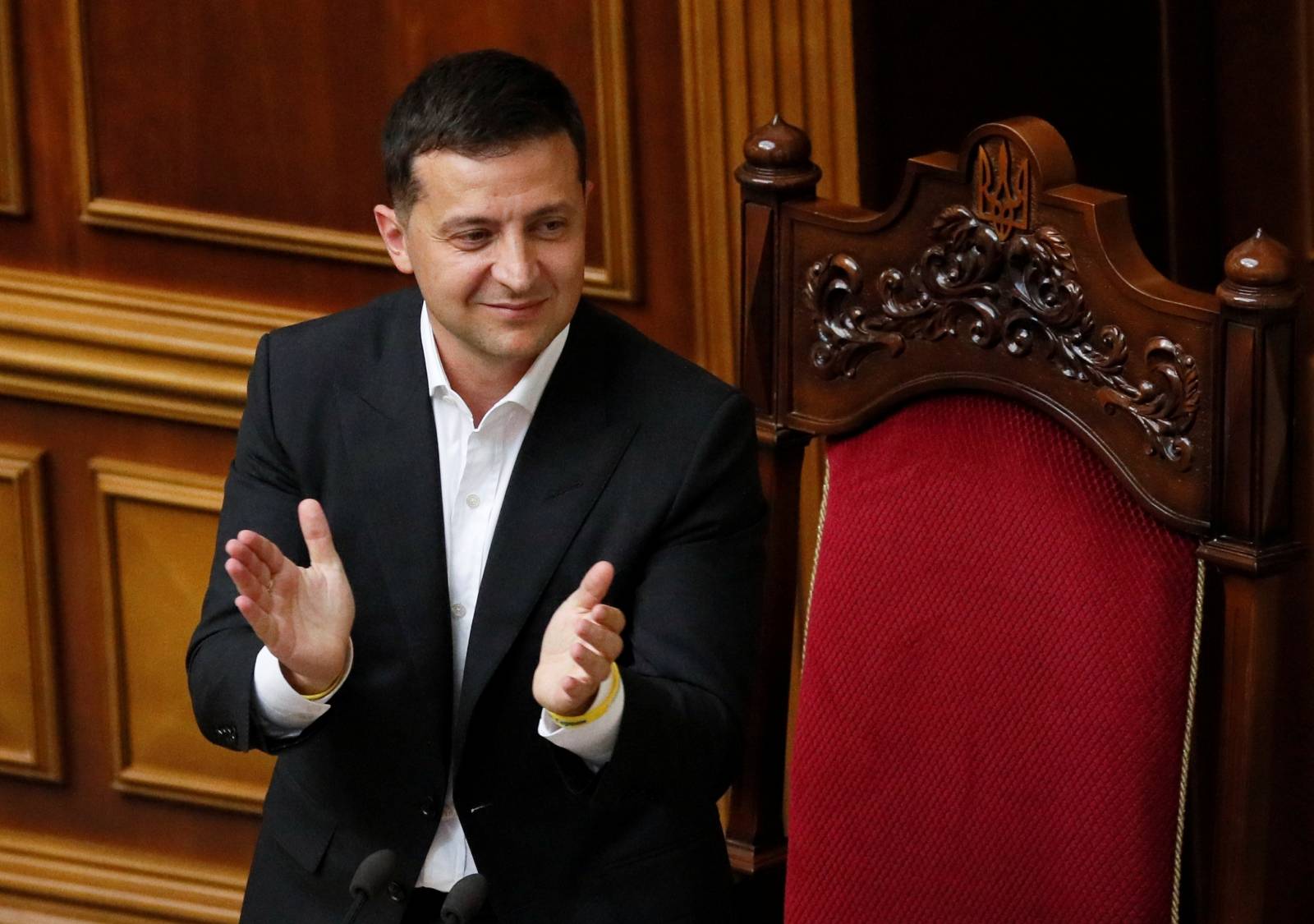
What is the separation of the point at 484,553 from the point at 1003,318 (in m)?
0.52

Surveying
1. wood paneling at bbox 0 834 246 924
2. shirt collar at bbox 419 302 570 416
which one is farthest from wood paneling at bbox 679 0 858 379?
wood paneling at bbox 0 834 246 924

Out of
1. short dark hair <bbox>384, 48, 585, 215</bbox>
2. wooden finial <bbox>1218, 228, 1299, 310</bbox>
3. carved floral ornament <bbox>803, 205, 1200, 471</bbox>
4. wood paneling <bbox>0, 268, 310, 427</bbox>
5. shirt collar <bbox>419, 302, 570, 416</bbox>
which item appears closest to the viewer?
wooden finial <bbox>1218, 228, 1299, 310</bbox>

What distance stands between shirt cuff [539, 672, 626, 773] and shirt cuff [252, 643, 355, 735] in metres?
0.22

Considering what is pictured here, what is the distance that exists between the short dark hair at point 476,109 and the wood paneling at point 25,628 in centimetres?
Answer: 149

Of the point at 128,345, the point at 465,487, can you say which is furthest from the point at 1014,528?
the point at 128,345

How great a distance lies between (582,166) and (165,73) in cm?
126

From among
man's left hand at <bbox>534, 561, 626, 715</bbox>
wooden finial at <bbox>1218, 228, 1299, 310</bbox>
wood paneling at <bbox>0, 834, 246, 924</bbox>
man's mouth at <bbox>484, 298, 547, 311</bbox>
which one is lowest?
wood paneling at <bbox>0, 834, 246, 924</bbox>

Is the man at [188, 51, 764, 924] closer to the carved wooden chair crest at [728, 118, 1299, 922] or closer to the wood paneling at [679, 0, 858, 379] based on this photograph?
the carved wooden chair crest at [728, 118, 1299, 922]

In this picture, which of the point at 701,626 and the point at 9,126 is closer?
the point at 701,626

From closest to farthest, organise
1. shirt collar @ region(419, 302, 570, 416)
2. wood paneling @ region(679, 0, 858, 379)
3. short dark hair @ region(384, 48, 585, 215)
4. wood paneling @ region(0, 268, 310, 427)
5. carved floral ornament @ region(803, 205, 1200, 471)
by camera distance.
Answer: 1. carved floral ornament @ region(803, 205, 1200, 471)
2. short dark hair @ region(384, 48, 585, 215)
3. shirt collar @ region(419, 302, 570, 416)
4. wood paneling @ region(679, 0, 858, 379)
5. wood paneling @ region(0, 268, 310, 427)

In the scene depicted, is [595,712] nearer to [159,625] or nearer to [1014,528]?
[1014,528]

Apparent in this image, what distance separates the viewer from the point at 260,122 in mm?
2863

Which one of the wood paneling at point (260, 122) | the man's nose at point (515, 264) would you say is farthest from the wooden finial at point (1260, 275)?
the wood paneling at point (260, 122)

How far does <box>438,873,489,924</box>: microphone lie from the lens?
1569mm
